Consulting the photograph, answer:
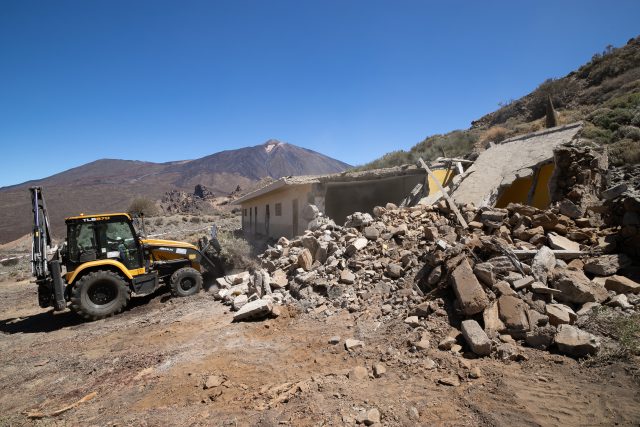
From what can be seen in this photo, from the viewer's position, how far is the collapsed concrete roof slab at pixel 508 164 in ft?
29.6

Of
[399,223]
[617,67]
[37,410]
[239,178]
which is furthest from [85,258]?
[239,178]

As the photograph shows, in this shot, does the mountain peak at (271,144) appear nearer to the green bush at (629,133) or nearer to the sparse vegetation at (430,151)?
the sparse vegetation at (430,151)

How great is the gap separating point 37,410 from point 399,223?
271 inches

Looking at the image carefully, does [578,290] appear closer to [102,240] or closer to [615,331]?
[615,331]

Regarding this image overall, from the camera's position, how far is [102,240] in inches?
306

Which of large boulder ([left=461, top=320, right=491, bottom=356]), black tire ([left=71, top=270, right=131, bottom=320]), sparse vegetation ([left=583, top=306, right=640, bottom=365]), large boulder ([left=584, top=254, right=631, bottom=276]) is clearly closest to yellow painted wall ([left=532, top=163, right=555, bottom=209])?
large boulder ([left=584, top=254, right=631, bottom=276])

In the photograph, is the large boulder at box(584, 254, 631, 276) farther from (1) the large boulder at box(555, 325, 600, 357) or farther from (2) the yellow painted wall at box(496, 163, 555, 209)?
(2) the yellow painted wall at box(496, 163, 555, 209)

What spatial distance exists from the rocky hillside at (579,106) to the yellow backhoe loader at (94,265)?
51.9 feet

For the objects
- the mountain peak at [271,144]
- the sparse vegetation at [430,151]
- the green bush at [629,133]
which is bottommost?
the green bush at [629,133]

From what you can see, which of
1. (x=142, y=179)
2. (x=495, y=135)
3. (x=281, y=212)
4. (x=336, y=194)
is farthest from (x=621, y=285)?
(x=142, y=179)

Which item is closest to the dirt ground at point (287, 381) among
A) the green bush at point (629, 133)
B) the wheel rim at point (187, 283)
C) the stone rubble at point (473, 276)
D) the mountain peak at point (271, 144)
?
the stone rubble at point (473, 276)

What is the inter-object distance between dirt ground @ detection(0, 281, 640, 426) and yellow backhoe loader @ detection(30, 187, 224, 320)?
109cm

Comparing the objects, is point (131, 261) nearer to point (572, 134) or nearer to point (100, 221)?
point (100, 221)

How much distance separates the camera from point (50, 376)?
5000 millimetres
